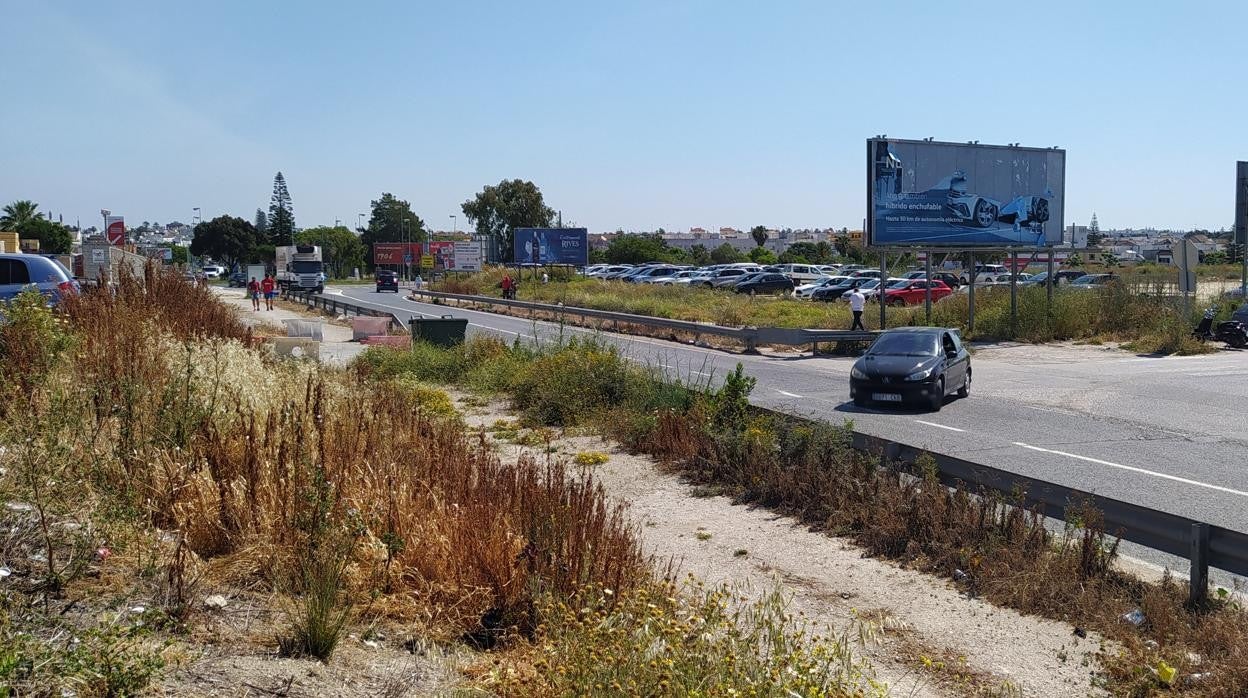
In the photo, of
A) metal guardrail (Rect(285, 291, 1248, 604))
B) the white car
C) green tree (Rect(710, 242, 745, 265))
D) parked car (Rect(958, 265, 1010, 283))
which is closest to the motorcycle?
metal guardrail (Rect(285, 291, 1248, 604))

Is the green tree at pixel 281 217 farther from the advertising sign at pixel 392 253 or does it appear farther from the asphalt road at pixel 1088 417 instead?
the asphalt road at pixel 1088 417

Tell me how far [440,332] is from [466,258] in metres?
66.4

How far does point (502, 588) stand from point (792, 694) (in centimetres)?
245

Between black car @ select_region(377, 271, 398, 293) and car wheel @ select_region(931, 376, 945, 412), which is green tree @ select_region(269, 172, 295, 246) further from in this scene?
car wheel @ select_region(931, 376, 945, 412)

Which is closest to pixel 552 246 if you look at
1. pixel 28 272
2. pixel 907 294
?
pixel 907 294

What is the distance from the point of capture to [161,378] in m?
8.27

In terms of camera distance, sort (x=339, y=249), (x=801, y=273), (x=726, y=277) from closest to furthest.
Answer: (x=726, y=277) < (x=801, y=273) < (x=339, y=249)

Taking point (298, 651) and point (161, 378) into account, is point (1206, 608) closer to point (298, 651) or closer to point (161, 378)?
point (298, 651)

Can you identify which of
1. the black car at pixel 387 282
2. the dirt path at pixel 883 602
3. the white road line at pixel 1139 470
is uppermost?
the dirt path at pixel 883 602

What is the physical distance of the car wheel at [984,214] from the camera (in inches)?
1289

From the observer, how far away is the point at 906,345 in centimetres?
1873

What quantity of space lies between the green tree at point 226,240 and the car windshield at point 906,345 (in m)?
124

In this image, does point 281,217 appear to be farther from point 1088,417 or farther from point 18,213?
point 1088,417

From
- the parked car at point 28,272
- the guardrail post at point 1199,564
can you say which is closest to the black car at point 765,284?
the parked car at point 28,272
